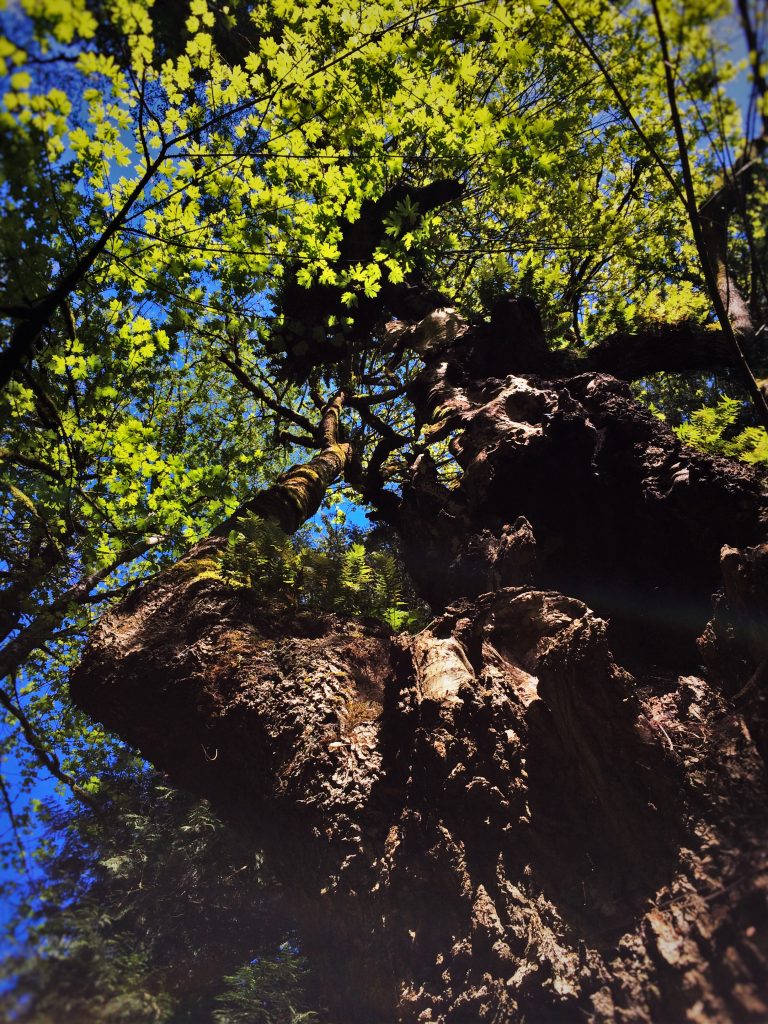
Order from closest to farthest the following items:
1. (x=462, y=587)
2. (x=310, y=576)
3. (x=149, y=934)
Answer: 1. (x=149, y=934)
2. (x=462, y=587)
3. (x=310, y=576)

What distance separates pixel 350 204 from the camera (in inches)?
198

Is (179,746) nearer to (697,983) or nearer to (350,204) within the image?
(697,983)

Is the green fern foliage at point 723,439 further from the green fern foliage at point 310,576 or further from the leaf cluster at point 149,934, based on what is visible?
the leaf cluster at point 149,934

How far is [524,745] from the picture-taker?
2.69m

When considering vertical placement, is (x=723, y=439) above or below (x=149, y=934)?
above

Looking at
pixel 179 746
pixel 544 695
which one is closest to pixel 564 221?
pixel 544 695

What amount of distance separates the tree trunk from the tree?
15 mm

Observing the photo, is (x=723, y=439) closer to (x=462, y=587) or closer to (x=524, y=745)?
(x=462, y=587)

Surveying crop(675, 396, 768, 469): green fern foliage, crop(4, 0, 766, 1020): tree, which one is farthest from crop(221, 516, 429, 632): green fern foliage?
crop(675, 396, 768, 469): green fern foliage

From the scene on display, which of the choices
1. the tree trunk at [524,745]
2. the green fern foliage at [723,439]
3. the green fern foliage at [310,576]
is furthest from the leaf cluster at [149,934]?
the green fern foliage at [723,439]

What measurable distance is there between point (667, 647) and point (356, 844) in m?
2.41

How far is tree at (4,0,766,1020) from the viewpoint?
2.24m

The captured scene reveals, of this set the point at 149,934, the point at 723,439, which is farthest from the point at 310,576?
the point at 723,439

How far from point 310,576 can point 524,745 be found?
236cm
